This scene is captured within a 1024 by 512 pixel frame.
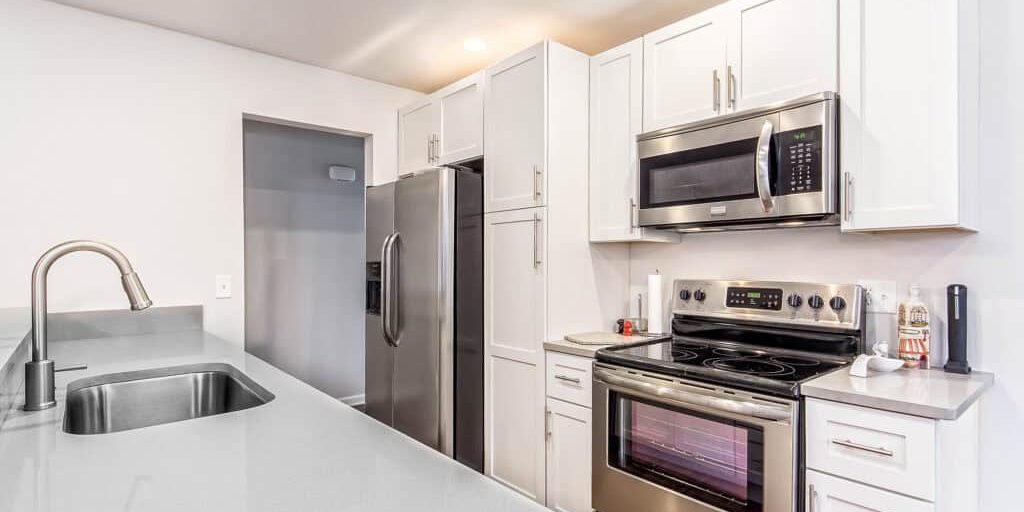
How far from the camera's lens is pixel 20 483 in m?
0.82

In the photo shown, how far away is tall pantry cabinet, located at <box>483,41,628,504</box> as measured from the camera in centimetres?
243

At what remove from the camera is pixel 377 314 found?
3111mm

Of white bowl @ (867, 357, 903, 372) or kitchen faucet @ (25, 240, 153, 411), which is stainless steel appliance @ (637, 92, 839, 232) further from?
kitchen faucet @ (25, 240, 153, 411)

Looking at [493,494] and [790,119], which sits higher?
[790,119]

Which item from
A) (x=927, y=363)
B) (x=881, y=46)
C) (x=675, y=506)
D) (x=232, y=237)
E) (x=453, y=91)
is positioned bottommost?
(x=675, y=506)

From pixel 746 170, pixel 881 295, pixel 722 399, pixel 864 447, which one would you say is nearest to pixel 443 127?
pixel 746 170

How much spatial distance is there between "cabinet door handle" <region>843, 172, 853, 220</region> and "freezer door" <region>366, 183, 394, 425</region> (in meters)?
2.19

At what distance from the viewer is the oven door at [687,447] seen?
1591mm

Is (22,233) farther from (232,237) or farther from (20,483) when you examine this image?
(20,483)

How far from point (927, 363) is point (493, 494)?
175 centimetres

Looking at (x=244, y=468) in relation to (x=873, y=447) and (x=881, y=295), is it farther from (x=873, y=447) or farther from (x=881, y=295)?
(x=881, y=295)

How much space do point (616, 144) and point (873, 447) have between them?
1.58 metres

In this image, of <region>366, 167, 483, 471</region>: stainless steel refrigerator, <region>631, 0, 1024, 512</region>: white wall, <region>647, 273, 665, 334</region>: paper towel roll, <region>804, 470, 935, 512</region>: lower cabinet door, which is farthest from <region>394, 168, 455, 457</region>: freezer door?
<region>631, 0, 1024, 512</region>: white wall

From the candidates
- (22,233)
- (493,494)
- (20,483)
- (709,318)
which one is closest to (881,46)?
(709,318)
